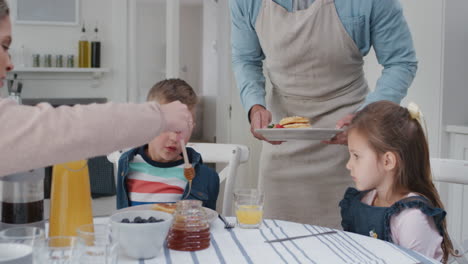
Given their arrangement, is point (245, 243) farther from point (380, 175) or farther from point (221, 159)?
point (221, 159)

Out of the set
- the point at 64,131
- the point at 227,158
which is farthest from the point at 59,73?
the point at 64,131

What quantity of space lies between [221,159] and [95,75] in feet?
7.37

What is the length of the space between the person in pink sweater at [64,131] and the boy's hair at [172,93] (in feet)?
3.07

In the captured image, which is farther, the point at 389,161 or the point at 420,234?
the point at 389,161

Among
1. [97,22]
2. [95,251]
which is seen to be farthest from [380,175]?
[97,22]

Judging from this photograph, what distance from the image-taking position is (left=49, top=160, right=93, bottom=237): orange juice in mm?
1081

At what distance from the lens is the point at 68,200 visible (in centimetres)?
109

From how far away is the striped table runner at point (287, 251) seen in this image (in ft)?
3.34

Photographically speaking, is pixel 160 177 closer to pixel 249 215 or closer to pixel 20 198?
pixel 249 215

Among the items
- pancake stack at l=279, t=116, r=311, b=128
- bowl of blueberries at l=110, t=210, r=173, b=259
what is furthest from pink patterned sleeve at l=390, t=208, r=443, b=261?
bowl of blueberries at l=110, t=210, r=173, b=259

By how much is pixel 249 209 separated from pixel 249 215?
0.01 metres

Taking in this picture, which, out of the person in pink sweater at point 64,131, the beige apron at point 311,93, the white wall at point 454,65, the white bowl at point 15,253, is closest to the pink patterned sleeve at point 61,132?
the person in pink sweater at point 64,131

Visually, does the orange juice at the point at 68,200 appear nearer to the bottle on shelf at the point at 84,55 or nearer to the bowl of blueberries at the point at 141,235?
the bowl of blueberries at the point at 141,235

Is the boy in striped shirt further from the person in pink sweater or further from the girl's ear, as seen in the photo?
the person in pink sweater
